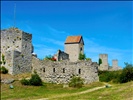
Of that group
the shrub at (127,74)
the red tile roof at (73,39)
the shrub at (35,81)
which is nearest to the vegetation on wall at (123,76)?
the shrub at (127,74)

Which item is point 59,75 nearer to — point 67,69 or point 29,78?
point 67,69

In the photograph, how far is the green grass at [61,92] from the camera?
2915 cm

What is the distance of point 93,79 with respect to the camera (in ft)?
152

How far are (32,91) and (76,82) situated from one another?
807 centimetres

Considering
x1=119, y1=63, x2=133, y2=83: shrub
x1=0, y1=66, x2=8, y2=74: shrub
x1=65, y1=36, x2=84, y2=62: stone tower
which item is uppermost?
x1=65, y1=36, x2=84, y2=62: stone tower

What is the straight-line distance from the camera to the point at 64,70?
158 feet

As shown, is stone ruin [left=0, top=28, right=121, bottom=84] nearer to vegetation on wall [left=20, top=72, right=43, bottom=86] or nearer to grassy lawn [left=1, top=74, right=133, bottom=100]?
grassy lawn [left=1, top=74, right=133, bottom=100]

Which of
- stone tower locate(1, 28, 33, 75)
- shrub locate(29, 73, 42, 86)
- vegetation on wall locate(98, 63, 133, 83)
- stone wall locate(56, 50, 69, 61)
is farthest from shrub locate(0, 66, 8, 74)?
vegetation on wall locate(98, 63, 133, 83)

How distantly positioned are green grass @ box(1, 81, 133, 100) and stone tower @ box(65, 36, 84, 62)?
2501cm

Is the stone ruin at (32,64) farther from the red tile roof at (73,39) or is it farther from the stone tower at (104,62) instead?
the stone tower at (104,62)

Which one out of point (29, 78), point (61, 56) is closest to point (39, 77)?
point (29, 78)

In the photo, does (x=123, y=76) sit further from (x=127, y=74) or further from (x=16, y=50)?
(x=16, y=50)

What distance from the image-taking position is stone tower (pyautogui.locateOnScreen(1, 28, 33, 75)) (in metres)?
49.7

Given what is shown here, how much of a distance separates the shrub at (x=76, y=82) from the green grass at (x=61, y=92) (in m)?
1.83
